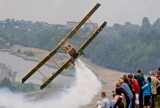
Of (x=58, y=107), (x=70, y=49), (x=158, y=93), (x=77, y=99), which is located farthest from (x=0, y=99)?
(x=158, y=93)

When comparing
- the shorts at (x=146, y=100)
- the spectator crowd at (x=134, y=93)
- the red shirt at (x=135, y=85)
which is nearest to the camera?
the spectator crowd at (x=134, y=93)

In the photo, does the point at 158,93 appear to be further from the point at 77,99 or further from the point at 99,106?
the point at 77,99

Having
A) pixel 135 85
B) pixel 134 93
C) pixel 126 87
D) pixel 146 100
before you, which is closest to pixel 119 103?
pixel 126 87

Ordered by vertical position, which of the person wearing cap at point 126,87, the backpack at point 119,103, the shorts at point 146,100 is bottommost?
the backpack at point 119,103

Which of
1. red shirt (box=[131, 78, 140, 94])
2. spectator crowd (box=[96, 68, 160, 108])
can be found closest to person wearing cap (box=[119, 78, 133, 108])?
spectator crowd (box=[96, 68, 160, 108])

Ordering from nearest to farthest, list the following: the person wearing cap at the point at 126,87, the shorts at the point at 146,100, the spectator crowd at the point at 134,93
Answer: the spectator crowd at the point at 134,93 < the person wearing cap at the point at 126,87 < the shorts at the point at 146,100

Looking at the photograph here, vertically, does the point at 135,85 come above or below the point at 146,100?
above

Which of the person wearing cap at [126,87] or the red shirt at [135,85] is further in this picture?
the red shirt at [135,85]

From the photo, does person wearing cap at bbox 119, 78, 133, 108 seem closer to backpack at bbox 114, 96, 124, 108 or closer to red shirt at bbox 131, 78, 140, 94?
backpack at bbox 114, 96, 124, 108

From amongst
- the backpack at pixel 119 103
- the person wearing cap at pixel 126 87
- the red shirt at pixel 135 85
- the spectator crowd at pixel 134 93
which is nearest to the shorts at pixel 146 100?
the spectator crowd at pixel 134 93

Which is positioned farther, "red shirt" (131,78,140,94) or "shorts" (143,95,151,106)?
"shorts" (143,95,151,106)

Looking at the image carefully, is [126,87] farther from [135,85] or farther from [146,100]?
[146,100]

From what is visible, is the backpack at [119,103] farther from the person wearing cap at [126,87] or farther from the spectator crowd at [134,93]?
the person wearing cap at [126,87]

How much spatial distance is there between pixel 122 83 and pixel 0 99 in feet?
250
